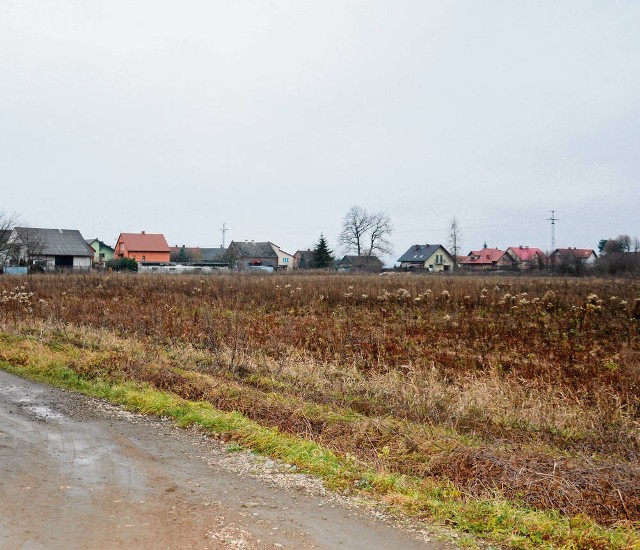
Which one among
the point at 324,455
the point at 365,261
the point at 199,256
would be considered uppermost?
the point at 199,256

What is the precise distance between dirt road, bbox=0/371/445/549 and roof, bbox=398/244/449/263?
93755 mm

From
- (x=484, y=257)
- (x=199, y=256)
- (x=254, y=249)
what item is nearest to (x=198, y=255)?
(x=199, y=256)

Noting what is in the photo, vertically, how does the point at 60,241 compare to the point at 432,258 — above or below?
above

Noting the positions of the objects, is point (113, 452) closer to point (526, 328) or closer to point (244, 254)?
point (526, 328)

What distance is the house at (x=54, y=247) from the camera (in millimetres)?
58812

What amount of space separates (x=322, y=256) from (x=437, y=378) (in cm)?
7002

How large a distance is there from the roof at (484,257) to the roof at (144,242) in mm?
58323

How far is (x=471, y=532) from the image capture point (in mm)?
4578

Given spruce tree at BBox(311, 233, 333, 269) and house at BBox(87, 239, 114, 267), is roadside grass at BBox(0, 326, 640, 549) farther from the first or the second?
house at BBox(87, 239, 114, 267)

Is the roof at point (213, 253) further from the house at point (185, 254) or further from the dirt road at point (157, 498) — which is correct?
the dirt road at point (157, 498)

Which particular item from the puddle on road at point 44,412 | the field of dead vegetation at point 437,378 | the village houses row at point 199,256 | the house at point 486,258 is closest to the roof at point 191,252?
the village houses row at point 199,256

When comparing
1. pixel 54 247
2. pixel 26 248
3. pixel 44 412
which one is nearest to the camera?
Result: pixel 44 412

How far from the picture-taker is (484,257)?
117 metres

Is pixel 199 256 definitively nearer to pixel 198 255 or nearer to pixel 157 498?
pixel 198 255
